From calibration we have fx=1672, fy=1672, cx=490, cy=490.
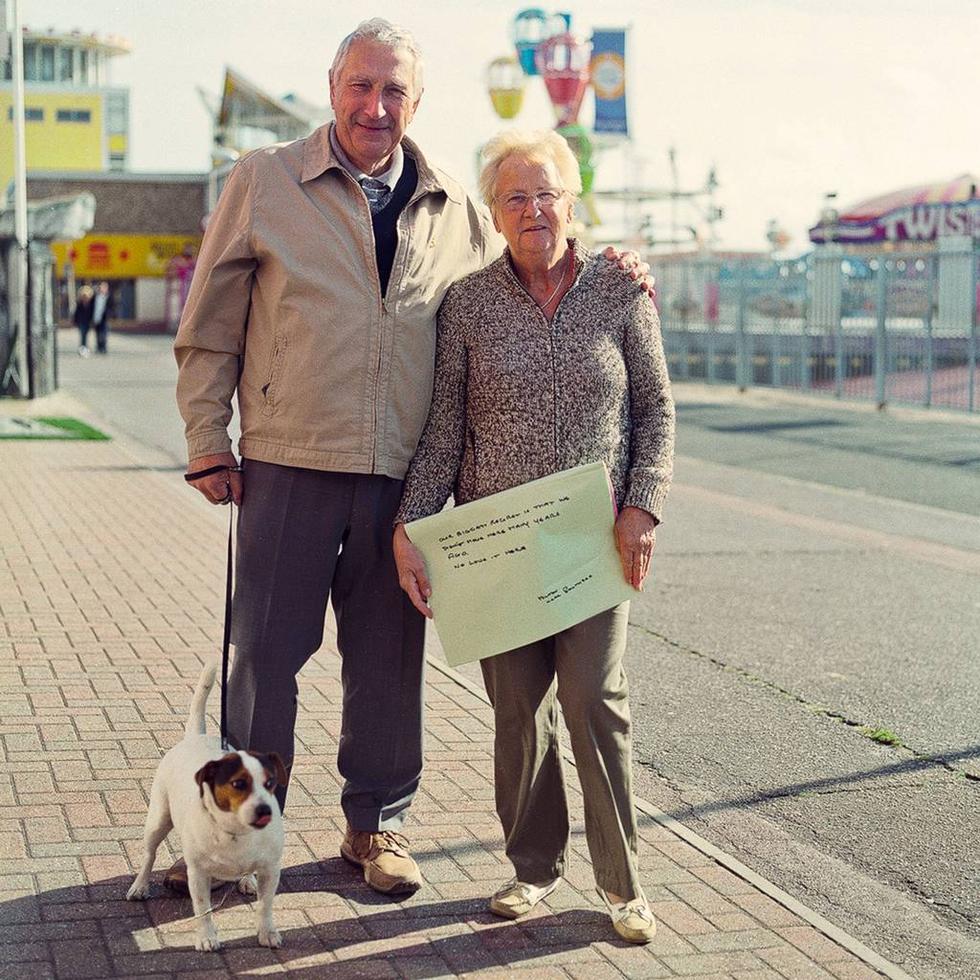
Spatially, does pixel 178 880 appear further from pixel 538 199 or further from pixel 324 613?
pixel 538 199

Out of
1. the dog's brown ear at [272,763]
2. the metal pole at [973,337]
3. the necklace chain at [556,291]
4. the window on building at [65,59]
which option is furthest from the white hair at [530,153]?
the window on building at [65,59]

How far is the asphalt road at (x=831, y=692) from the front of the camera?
4.80m

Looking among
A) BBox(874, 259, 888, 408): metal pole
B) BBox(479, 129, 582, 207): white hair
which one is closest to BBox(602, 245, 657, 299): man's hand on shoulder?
BBox(479, 129, 582, 207): white hair

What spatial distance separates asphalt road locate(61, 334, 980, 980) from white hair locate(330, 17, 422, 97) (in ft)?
8.02

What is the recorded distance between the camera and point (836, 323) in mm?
24438

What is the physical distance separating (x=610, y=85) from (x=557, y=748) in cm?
4118

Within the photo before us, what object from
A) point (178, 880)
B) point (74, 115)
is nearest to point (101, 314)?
point (178, 880)

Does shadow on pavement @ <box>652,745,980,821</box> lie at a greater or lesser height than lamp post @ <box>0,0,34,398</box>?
lesser

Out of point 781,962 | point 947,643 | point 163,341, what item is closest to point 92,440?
point 947,643

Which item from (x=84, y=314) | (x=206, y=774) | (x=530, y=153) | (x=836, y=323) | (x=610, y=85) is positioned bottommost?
(x=206, y=774)

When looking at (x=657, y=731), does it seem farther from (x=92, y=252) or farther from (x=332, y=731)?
(x=92, y=252)

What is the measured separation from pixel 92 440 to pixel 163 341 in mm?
33308

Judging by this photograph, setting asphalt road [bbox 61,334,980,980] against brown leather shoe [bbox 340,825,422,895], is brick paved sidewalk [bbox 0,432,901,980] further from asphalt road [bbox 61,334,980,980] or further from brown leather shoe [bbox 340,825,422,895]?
asphalt road [bbox 61,334,980,980]

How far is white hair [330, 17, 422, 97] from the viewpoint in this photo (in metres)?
4.15
